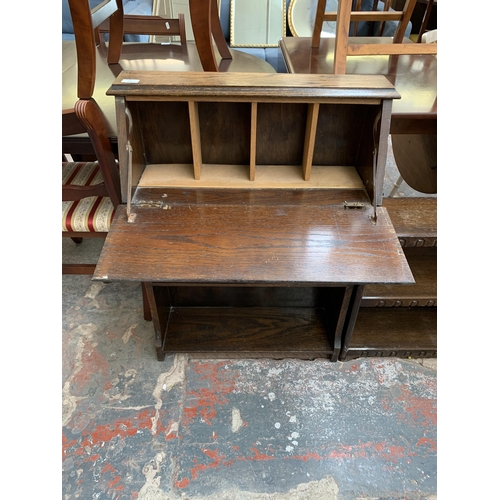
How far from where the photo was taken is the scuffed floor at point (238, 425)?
3.95 ft

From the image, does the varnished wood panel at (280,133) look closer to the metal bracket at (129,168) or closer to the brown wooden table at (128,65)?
the metal bracket at (129,168)

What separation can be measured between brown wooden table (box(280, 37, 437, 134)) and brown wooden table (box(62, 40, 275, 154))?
268 mm

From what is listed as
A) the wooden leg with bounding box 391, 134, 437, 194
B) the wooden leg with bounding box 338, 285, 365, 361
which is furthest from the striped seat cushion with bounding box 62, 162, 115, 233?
the wooden leg with bounding box 391, 134, 437, 194

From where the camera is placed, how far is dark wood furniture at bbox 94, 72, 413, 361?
106 cm

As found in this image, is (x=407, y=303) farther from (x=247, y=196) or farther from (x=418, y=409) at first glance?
(x=247, y=196)

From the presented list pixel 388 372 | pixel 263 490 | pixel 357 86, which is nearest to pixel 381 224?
pixel 357 86

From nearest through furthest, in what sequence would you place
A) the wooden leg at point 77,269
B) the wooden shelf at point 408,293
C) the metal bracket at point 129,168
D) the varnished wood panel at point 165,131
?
A: the metal bracket at point 129,168 → the varnished wood panel at point 165,131 → the wooden shelf at point 408,293 → the wooden leg at point 77,269

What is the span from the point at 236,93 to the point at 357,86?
367 millimetres

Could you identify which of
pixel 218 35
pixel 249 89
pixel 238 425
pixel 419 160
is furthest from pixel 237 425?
pixel 218 35

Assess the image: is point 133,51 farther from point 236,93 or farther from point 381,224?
point 381,224

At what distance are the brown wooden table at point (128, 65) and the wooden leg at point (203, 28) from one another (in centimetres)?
40

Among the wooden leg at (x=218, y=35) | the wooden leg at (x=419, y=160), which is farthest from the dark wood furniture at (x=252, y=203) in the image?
the wooden leg at (x=218, y=35)

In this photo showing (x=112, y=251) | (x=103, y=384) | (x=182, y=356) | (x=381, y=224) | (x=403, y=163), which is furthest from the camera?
(x=403, y=163)

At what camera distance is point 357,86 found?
113cm
